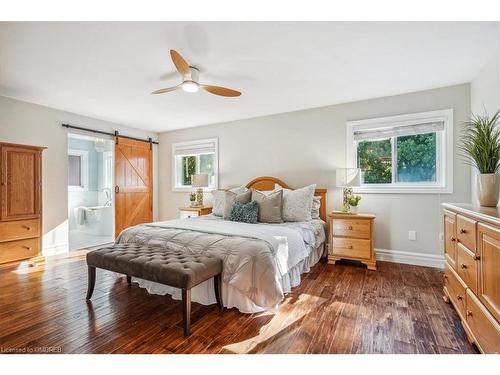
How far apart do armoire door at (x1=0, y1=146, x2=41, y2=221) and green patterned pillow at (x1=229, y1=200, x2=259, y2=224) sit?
9.07 feet

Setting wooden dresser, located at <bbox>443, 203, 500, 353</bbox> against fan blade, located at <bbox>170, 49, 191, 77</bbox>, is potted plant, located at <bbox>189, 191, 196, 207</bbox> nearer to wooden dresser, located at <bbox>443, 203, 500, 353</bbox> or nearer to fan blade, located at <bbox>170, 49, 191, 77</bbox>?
fan blade, located at <bbox>170, 49, 191, 77</bbox>

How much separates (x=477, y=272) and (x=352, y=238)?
1.81 metres

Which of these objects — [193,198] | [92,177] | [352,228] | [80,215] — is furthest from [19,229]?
[352,228]

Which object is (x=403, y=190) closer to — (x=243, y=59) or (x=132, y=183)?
(x=243, y=59)

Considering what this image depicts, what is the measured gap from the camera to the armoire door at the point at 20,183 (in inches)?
128

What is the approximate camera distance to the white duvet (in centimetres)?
210

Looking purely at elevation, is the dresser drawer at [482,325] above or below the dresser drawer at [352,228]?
below

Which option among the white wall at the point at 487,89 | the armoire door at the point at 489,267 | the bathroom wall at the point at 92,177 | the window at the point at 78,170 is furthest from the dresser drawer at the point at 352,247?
the window at the point at 78,170

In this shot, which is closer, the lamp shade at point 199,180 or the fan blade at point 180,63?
the fan blade at point 180,63

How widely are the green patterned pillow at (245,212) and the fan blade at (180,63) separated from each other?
5.70 ft

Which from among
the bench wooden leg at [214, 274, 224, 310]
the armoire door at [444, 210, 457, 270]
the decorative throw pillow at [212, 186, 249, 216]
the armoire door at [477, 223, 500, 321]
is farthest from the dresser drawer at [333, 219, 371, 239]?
the bench wooden leg at [214, 274, 224, 310]

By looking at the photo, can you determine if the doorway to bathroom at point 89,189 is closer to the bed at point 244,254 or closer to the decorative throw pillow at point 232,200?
the decorative throw pillow at point 232,200

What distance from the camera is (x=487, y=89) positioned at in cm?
262

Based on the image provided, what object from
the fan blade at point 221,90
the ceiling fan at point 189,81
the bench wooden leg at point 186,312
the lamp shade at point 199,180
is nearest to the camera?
the bench wooden leg at point 186,312
